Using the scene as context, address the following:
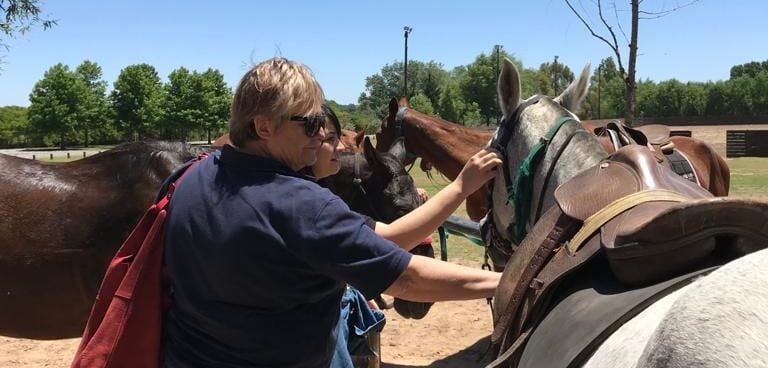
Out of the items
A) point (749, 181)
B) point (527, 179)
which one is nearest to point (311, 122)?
point (527, 179)

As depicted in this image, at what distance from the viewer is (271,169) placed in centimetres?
161

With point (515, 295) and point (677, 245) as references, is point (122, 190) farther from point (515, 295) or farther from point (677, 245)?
point (677, 245)

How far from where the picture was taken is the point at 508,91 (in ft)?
8.47

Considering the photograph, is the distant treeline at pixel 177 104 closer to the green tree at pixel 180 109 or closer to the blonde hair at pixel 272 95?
the green tree at pixel 180 109

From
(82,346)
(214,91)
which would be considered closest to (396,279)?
(82,346)

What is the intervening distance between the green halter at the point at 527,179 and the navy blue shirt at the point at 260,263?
2.99 feet

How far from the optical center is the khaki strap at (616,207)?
150 centimetres

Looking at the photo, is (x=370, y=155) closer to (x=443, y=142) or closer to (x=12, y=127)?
(x=443, y=142)

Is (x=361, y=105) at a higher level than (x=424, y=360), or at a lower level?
higher

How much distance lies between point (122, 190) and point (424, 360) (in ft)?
9.77

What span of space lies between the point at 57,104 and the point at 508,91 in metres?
65.8

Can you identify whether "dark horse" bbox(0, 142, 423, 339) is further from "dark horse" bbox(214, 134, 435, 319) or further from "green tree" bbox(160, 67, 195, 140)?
"green tree" bbox(160, 67, 195, 140)

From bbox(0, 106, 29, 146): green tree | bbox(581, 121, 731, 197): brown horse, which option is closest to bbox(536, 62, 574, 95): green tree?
bbox(0, 106, 29, 146): green tree

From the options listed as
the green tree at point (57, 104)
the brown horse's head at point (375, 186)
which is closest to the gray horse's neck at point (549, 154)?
the brown horse's head at point (375, 186)
